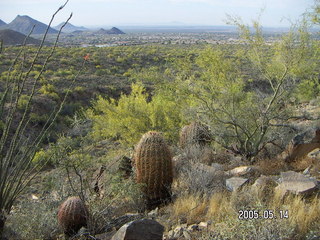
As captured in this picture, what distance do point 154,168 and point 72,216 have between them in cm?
164

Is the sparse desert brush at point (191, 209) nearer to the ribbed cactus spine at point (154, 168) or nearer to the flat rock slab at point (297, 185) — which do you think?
the ribbed cactus spine at point (154, 168)

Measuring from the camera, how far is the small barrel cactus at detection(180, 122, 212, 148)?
866 cm

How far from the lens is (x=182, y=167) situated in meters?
7.06

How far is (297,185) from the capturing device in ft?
17.0

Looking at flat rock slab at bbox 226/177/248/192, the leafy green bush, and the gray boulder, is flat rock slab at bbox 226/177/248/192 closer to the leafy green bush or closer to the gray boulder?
the gray boulder

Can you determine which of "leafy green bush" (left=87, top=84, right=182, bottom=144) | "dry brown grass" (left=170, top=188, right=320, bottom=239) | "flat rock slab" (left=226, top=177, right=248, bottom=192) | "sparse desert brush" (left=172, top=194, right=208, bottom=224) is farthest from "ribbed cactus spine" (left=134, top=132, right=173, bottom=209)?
"leafy green bush" (left=87, top=84, right=182, bottom=144)

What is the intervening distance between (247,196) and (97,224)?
2242 millimetres

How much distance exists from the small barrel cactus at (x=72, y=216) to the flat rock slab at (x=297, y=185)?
9.74 feet

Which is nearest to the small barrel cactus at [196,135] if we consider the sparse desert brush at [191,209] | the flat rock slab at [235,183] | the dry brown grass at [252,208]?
the flat rock slab at [235,183]

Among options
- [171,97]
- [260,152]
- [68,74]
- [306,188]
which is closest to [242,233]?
[306,188]

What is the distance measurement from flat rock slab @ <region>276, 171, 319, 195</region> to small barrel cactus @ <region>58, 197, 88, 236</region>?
2.97 m

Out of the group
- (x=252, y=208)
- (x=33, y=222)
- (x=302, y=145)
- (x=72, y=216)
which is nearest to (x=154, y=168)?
(x=72, y=216)

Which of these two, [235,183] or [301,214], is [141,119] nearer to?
[235,183]

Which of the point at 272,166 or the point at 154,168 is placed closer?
the point at 154,168
